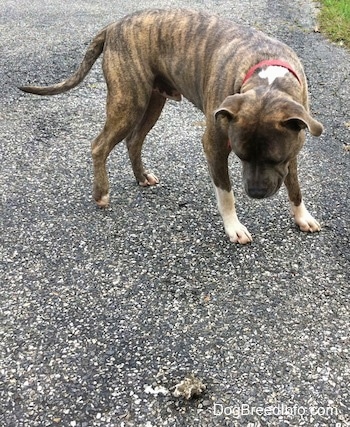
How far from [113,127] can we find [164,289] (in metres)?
1.29

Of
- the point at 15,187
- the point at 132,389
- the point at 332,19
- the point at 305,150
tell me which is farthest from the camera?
the point at 332,19

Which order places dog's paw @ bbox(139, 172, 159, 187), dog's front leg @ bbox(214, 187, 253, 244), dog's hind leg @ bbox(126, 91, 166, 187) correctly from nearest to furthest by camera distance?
dog's front leg @ bbox(214, 187, 253, 244), dog's hind leg @ bbox(126, 91, 166, 187), dog's paw @ bbox(139, 172, 159, 187)

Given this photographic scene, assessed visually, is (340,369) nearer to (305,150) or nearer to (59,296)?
(59,296)

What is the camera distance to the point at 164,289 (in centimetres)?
333

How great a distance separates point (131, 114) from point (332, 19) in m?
5.18

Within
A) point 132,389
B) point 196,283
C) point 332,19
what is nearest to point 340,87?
point 332,19

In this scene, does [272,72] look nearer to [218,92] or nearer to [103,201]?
[218,92]

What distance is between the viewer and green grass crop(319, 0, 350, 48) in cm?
719

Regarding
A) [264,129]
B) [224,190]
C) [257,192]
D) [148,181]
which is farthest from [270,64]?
[148,181]

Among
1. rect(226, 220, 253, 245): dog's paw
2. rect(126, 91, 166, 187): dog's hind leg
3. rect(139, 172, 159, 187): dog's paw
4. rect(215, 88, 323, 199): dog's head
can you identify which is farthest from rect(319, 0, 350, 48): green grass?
Answer: rect(215, 88, 323, 199): dog's head

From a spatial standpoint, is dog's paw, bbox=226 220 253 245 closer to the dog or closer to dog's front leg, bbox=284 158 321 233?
the dog

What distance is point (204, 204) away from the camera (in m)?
4.14

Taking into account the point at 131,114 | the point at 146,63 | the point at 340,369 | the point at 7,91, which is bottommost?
the point at 7,91

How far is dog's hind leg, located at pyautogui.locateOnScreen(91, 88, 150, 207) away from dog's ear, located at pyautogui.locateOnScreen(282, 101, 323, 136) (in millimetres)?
1367
